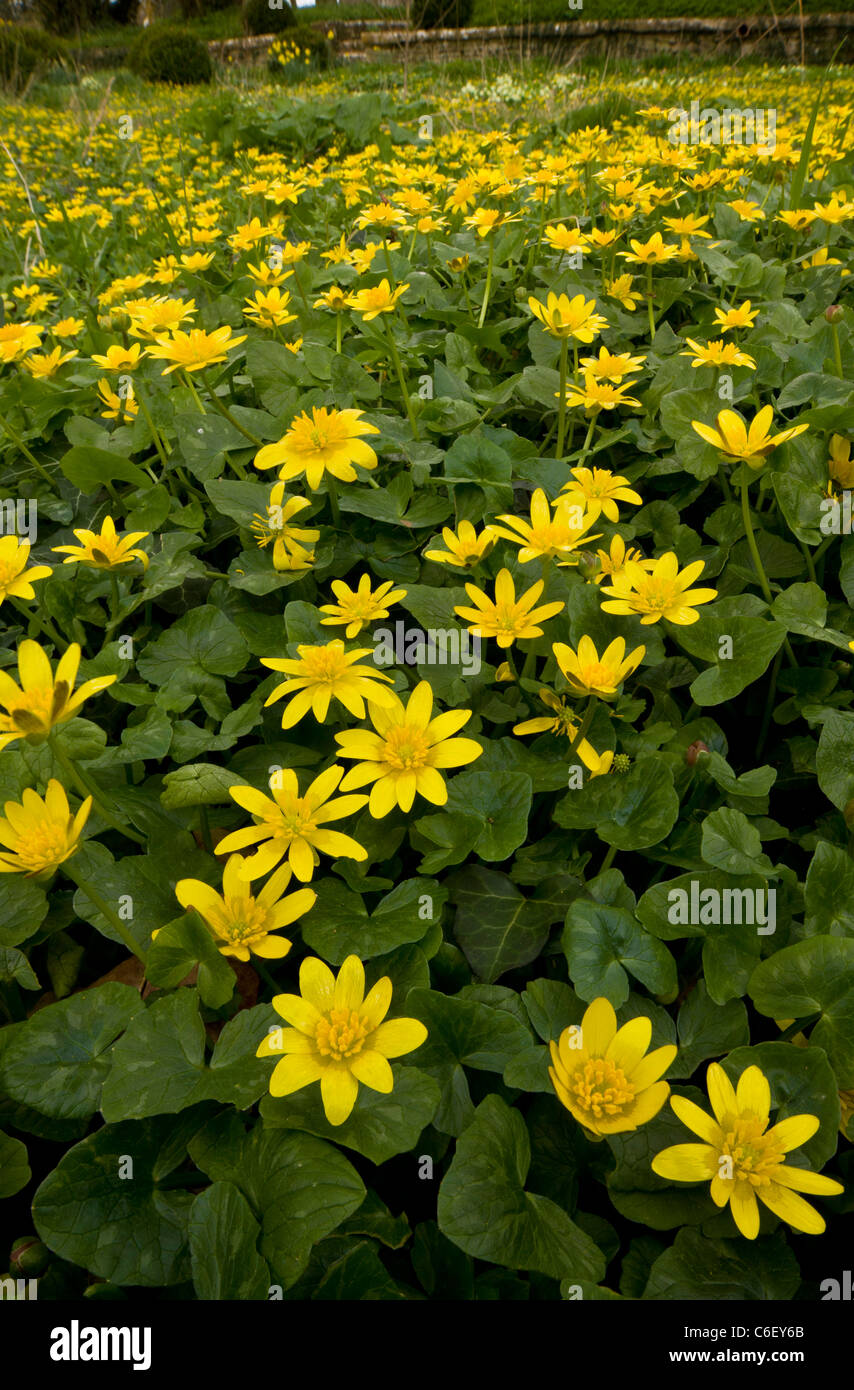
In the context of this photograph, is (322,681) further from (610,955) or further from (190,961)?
(610,955)

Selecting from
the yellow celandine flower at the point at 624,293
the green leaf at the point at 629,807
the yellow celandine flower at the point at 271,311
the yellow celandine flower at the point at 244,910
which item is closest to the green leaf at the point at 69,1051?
the yellow celandine flower at the point at 244,910

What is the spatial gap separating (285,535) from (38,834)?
0.75 metres

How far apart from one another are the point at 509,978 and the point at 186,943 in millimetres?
485

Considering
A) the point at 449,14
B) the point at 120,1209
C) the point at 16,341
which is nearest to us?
the point at 120,1209

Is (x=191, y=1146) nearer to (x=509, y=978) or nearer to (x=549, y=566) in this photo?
(x=509, y=978)

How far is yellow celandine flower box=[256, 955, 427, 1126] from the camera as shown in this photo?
3.16 feet

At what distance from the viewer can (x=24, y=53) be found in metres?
14.5

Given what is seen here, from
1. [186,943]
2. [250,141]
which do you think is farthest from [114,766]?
[250,141]

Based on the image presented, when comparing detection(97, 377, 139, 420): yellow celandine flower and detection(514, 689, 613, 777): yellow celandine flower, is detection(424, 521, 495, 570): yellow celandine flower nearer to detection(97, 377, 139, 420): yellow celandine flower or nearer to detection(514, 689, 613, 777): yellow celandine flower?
detection(514, 689, 613, 777): yellow celandine flower

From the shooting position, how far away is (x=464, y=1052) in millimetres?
1102

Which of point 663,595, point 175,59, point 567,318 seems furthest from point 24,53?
point 663,595

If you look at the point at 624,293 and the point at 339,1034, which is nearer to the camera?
the point at 339,1034

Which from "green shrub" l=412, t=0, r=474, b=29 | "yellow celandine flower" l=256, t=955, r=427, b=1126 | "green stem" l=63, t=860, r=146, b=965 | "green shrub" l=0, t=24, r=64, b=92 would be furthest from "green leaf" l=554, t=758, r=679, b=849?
"green shrub" l=412, t=0, r=474, b=29
